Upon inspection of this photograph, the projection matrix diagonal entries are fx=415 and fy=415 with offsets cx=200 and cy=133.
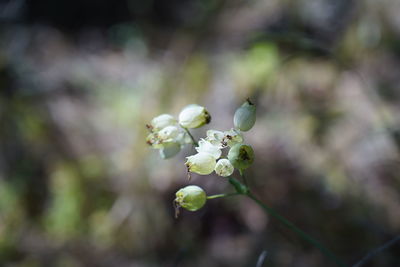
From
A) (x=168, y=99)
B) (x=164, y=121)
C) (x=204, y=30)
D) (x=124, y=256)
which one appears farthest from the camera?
(x=204, y=30)

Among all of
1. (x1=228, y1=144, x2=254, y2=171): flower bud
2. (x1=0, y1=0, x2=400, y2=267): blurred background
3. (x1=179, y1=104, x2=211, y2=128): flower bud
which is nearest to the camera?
(x1=228, y1=144, x2=254, y2=171): flower bud

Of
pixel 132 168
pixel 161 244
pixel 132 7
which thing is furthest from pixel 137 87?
pixel 161 244

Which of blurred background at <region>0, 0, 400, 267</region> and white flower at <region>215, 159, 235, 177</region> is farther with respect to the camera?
blurred background at <region>0, 0, 400, 267</region>

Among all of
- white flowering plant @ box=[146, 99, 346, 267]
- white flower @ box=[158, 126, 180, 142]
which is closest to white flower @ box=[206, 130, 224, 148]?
white flowering plant @ box=[146, 99, 346, 267]

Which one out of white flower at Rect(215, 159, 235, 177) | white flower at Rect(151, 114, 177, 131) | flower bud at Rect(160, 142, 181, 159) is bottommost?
white flower at Rect(215, 159, 235, 177)

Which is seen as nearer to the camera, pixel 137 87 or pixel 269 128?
pixel 269 128

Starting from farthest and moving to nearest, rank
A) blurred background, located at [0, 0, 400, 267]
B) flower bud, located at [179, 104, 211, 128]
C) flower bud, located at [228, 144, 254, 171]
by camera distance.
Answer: blurred background, located at [0, 0, 400, 267], flower bud, located at [179, 104, 211, 128], flower bud, located at [228, 144, 254, 171]

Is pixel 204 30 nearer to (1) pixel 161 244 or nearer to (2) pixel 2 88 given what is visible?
(2) pixel 2 88

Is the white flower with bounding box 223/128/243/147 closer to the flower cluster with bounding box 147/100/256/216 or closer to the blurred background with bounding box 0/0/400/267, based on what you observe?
the flower cluster with bounding box 147/100/256/216
